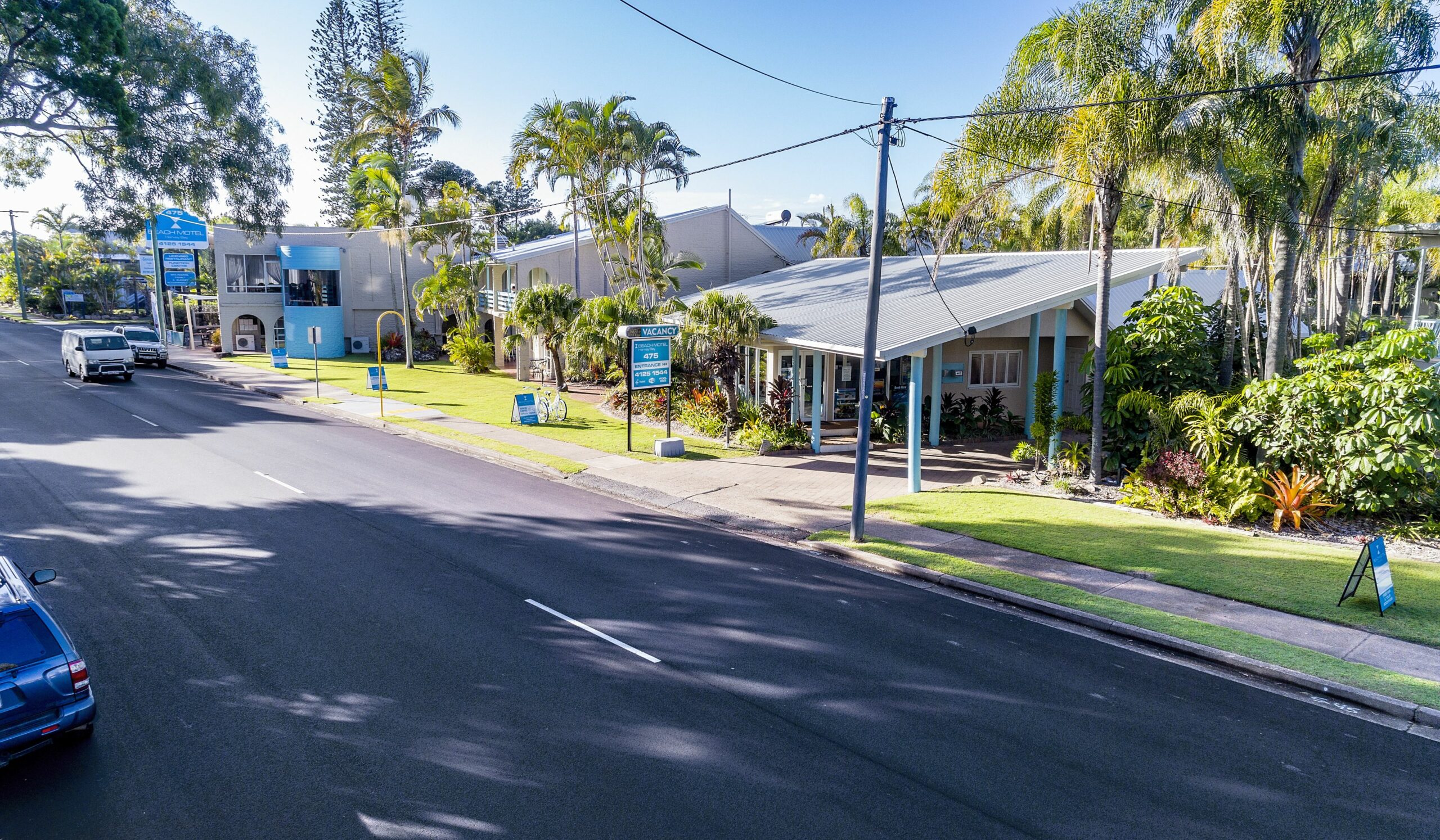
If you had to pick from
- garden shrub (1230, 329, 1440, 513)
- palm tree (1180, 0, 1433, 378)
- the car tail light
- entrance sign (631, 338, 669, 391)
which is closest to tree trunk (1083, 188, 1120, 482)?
garden shrub (1230, 329, 1440, 513)

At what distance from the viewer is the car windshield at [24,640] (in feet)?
19.0

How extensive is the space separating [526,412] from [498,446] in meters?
3.63

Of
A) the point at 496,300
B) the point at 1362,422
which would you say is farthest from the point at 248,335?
the point at 1362,422

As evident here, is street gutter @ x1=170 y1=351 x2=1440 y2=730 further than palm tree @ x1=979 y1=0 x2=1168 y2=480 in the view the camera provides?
No

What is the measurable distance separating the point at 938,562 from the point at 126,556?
11206 millimetres

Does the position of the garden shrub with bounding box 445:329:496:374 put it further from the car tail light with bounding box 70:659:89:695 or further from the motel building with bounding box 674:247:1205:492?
the car tail light with bounding box 70:659:89:695

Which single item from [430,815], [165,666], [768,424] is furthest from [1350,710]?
[768,424]

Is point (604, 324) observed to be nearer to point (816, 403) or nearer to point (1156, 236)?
point (816, 403)

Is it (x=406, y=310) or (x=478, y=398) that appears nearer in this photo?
(x=478, y=398)

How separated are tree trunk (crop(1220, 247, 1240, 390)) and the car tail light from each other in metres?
19.4

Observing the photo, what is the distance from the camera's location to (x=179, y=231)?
46062 millimetres

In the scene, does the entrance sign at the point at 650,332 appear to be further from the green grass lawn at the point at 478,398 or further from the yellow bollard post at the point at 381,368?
the yellow bollard post at the point at 381,368

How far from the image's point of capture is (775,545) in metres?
12.9

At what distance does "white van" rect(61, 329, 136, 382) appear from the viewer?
1267 inches
